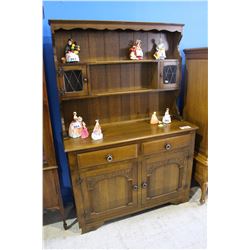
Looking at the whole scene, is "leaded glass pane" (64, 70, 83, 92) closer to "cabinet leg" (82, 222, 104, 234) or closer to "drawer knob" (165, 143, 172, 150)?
"drawer knob" (165, 143, 172, 150)

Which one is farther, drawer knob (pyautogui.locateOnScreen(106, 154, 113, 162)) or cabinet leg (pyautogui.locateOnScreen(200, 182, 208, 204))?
cabinet leg (pyautogui.locateOnScreen(200, 182, 208, 204))

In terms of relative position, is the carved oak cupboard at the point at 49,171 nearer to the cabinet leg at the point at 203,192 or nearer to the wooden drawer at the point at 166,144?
the wooden drawer at the point at 166,144

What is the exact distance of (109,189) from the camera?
5.02 ft

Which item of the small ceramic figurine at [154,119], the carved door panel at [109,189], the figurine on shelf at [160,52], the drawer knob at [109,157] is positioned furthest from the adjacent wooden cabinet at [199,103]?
the drawer knob at [109,157]

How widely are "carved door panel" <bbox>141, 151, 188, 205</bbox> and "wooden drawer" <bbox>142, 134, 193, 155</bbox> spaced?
0.06 meters

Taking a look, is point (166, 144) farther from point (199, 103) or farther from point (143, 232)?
point (143, 232)

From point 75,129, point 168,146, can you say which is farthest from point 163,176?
point 75,129

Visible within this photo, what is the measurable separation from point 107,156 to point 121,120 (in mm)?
485

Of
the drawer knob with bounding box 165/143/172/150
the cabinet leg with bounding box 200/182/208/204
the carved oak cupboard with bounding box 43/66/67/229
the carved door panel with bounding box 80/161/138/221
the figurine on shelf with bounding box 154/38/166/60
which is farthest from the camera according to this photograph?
the cabinet leg with bounding box 200/182/208/204

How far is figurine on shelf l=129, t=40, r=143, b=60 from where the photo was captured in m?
1.61

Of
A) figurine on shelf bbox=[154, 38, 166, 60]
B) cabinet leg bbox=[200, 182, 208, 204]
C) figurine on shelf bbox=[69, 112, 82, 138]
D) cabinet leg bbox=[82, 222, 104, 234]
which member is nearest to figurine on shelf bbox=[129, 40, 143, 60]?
figurine on shelf bbox=[154, 38, 166, 60]

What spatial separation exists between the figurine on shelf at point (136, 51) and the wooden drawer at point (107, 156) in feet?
2.42
